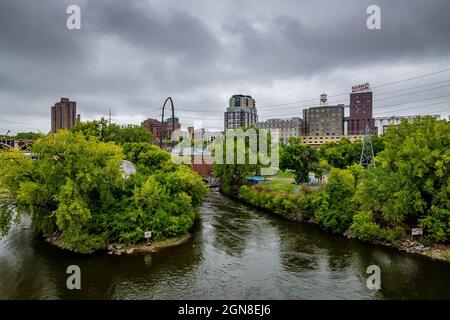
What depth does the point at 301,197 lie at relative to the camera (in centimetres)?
4003

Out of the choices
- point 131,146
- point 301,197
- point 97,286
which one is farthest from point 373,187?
point 131,146

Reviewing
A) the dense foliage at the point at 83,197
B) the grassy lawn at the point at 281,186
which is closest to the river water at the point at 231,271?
the dense foliage at the point at 83,197

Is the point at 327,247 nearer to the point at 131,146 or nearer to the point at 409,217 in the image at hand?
the point at 409,217

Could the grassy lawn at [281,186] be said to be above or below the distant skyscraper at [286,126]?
below

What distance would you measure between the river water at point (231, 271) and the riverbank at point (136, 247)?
775 mm

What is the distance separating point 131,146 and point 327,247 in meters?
33.8

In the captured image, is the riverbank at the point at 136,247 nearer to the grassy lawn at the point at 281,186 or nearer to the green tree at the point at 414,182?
the green tree at the point at 414,182

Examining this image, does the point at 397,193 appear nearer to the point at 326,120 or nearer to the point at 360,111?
the point at 326,120

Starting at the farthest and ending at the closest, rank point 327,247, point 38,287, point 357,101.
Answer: point 357,101, point 327,247, point 38,287

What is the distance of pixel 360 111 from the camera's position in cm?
17150

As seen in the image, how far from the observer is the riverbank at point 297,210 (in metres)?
27.5

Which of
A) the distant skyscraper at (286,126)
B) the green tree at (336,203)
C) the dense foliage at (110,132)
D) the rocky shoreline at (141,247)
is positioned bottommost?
the rocky shoreline at (141,247)

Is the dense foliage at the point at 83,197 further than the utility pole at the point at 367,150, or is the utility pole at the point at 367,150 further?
the utility pole at the point at 367,150

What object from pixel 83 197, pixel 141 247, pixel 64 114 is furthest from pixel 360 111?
pixel 83 197
